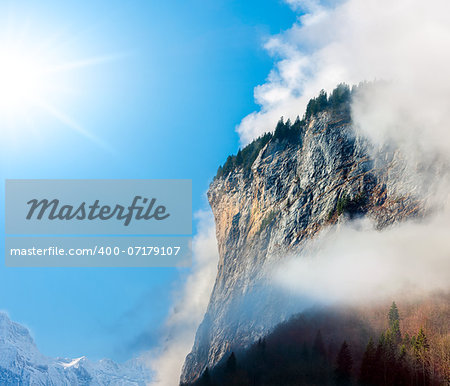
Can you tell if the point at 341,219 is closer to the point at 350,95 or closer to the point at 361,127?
the point at 361,127

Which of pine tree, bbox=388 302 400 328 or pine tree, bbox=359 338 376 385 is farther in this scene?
pine tree, bbox=388 302 400 328

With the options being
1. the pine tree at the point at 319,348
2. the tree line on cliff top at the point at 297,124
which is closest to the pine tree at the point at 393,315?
the pine tree at the point at 319,348

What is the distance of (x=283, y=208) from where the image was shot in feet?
456

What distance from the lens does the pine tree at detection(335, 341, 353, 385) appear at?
319ft

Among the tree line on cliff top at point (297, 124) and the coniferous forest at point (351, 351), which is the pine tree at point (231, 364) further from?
the tree line on cliff top at point (297, 124)

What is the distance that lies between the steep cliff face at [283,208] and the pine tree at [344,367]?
21.9 meters

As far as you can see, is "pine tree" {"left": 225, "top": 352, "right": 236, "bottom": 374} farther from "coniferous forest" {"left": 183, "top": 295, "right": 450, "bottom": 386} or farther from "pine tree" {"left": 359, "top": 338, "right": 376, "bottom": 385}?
"pine tree" {"left": 359, "top": 338, "right": 376, "bottom": 385}

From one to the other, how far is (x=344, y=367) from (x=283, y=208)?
50488 mm

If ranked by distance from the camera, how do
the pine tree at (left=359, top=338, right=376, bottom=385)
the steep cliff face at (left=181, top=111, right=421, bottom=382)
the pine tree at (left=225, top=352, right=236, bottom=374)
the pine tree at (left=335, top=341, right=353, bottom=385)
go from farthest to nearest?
the steep cliff face at (left=181, top=111, right=421, bottom=382) < the pine tree at (left=225, top=352, right=236, bottom=374) < the pine tree at (left=335, top=341, right=353, bottom=385) < the pine tree at (left=359, top=338, right=376, bottom=385)

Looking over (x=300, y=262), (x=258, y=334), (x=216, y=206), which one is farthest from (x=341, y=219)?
(x=216, y=206)

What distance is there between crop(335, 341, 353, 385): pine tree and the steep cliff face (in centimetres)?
2194

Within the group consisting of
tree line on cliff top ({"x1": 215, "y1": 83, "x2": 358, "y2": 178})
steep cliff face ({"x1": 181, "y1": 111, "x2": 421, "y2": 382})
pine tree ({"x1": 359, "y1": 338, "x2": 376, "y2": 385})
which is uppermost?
tree line on cliff top ({"x1": 215, "y1": 83, "x2": 358, "y2": 178})

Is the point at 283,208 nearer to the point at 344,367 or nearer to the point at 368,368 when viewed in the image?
the point at 344,367

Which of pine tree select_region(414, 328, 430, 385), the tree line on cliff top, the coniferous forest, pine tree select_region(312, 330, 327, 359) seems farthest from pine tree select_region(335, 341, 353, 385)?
the tree line on cliff top
